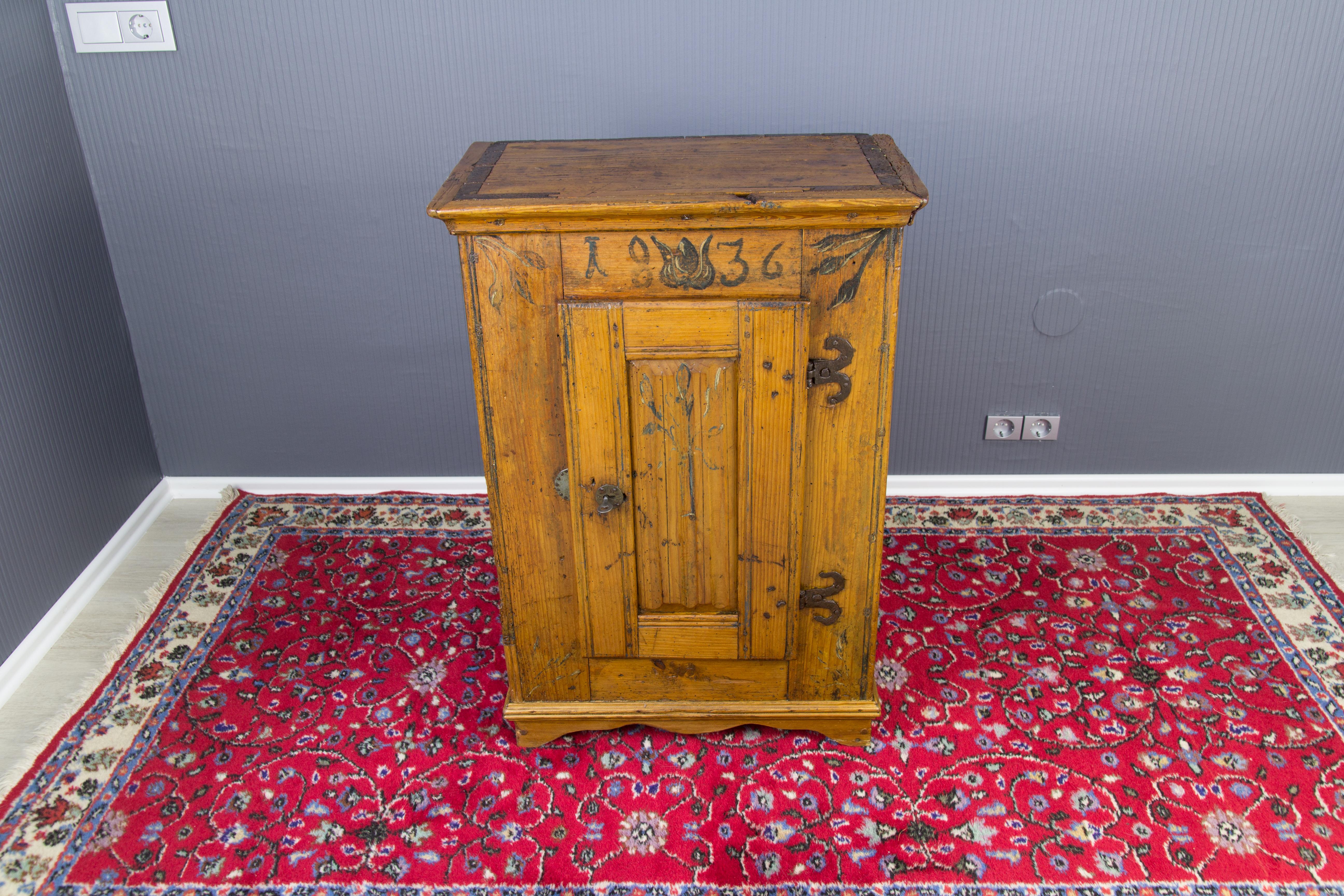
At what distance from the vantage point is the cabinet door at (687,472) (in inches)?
64.9

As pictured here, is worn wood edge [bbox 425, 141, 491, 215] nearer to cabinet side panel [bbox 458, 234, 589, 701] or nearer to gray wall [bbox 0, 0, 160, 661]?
cabinet side panel [bbox 458, 234, 589, 701]

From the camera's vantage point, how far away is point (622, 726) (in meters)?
2.03

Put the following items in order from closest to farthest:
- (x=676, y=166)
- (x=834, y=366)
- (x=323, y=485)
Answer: (x=834, y=366) → (x=676, y=166) → (x=323, y=485)

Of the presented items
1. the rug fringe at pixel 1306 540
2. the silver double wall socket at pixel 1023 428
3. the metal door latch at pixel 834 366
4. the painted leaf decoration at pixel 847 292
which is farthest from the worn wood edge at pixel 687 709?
the rug fringe at pixel 1306 540

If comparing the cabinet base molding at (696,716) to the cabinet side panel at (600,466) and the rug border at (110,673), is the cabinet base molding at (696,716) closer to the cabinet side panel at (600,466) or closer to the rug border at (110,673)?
the cabinet side panel at (600,466)

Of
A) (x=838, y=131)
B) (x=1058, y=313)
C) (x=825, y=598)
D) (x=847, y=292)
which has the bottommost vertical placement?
(x=825, y=598)

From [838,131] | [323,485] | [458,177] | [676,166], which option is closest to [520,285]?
[458,177]

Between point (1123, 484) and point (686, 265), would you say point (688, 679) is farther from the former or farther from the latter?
point (1123, 484)

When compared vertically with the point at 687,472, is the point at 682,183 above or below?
above

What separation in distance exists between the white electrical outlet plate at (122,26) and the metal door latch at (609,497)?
61.1 inches

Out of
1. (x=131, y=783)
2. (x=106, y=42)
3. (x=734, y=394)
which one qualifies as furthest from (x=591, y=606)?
(x=106, y=42)

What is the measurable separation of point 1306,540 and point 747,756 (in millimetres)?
1597

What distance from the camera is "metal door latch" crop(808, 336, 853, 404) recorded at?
65.7 inches

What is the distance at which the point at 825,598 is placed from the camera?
1894 mm
